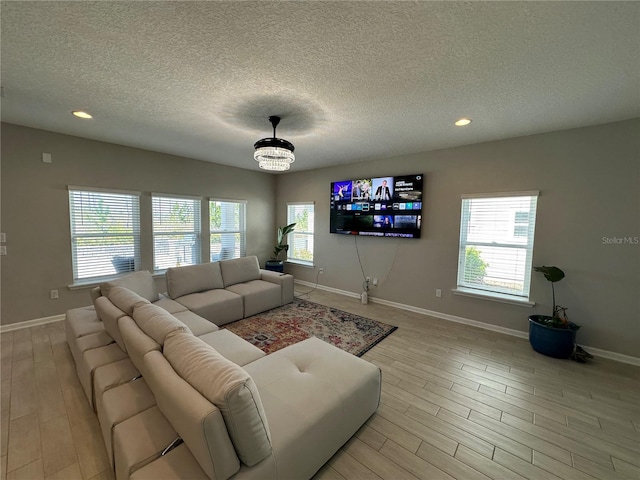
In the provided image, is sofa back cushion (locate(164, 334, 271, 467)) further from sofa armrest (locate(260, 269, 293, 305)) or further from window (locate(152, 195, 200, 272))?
window (locate(152, 195, 200, 272))

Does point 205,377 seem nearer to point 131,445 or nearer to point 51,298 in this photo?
point 131,445

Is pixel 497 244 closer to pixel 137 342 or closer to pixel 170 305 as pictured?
pixel 137 342

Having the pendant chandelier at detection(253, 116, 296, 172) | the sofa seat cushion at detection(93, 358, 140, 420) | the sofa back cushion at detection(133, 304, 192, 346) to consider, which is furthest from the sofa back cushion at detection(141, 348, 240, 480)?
the pendant chandelier at detection(253, 116, 296, 172)

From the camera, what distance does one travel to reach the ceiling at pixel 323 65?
137 centimetres

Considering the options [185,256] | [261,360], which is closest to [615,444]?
[261,360]

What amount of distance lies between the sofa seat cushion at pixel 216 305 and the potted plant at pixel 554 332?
3752 millimetres

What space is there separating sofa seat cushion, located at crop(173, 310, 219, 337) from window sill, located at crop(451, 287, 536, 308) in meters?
3.39

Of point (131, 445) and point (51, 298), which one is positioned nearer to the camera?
point (131, 445)

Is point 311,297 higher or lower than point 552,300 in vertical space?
lower

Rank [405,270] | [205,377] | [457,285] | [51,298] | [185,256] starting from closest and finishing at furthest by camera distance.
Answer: [205,377]
[51,298]
[457,285]
[405,270]
[185,256]

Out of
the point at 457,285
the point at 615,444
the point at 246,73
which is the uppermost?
the point at 246,73

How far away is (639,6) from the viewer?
127cm

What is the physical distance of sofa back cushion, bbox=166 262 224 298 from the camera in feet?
11.2

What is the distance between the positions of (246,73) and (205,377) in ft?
6.82
